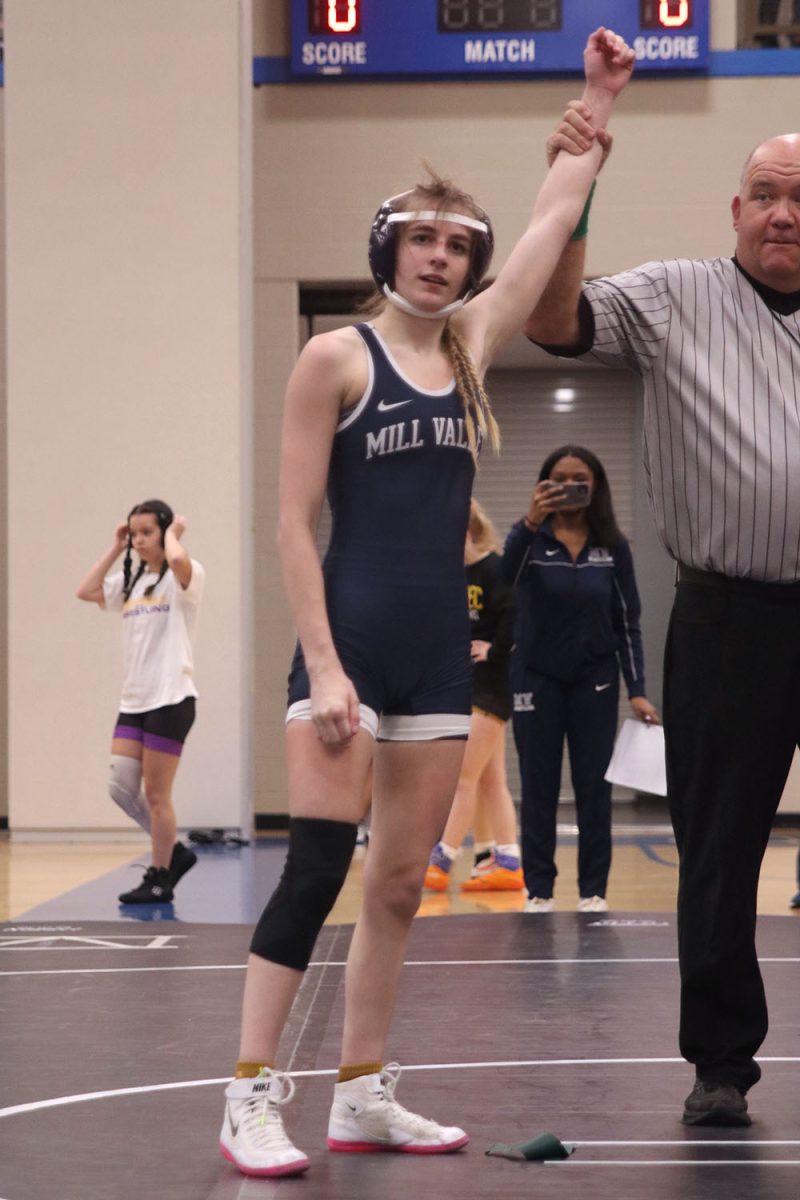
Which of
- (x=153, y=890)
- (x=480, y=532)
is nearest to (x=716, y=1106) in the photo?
(x=153, y=890)

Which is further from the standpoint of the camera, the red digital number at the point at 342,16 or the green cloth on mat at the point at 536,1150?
the red digital number at the point at 342,16

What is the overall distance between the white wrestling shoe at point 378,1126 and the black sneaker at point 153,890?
13.3 ft

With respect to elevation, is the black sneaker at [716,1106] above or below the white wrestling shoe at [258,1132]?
below

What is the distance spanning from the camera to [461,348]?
2893 millimetres

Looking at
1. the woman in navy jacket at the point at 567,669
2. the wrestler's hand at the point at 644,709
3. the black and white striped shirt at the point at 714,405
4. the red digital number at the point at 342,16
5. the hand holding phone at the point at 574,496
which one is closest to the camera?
the black and white striped shirt at the point at 714,405

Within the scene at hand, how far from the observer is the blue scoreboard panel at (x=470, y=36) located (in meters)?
9.78

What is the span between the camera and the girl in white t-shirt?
22.2 ft

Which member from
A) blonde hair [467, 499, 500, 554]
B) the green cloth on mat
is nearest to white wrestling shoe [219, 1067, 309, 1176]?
the green cloth on mat

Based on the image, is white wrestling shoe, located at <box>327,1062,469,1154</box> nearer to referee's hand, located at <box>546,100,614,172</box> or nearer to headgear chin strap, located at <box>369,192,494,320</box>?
headgear chin strap, located at <box>369,192,494,320</box>

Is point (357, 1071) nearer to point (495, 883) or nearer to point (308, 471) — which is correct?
point (308, 471)

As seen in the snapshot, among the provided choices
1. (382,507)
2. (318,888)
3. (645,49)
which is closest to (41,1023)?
(318,888)

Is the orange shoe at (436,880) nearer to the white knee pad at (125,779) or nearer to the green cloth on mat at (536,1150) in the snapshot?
the white knee pad at (125,779)

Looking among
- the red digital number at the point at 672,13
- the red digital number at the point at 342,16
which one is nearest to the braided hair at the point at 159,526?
the red digital number at the point at 342,16

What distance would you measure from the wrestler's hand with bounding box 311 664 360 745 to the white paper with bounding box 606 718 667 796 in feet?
12.0
